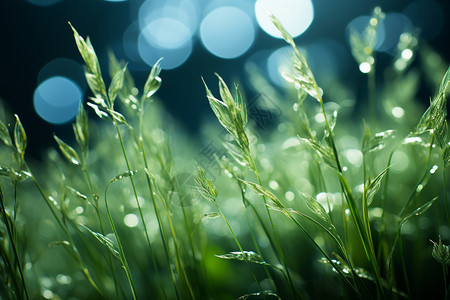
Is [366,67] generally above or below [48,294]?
above

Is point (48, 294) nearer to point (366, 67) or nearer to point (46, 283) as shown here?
point (46, 283)

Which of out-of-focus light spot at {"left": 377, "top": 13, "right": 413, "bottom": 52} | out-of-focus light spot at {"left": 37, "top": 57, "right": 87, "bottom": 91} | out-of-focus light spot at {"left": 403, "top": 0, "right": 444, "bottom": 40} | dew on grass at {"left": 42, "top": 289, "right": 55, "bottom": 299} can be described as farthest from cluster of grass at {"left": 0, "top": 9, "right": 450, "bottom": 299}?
out-of-focus light spot at {"left": 37, "top": 57, "right": 87, "bottom": 91}

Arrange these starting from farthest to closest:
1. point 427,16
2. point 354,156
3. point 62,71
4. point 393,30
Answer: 1. point 62,71
2. point 427,16
3. point 393,30
4. point 354,156

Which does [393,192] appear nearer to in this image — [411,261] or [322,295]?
[411,261]

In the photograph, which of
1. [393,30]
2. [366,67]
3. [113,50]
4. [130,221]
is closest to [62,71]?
[113,50]

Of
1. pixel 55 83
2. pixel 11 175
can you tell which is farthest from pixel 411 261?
pixel 55 83

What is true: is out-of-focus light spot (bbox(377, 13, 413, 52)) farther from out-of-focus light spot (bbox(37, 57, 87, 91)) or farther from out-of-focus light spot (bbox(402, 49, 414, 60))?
out-of-focus light spot (bbox(37, 57, 87, 91))

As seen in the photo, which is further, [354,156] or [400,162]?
[400,162]
